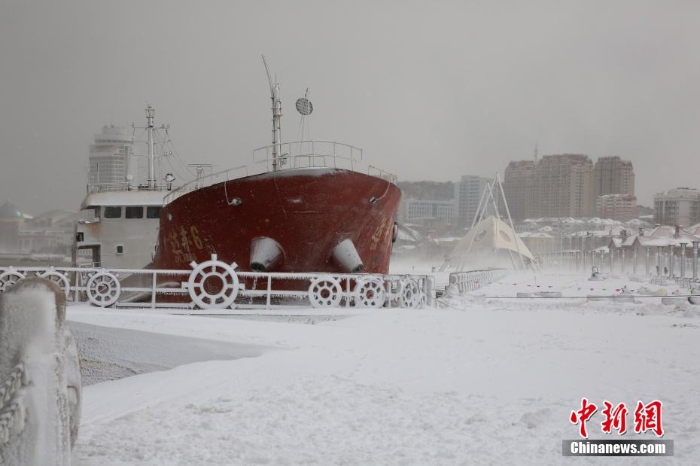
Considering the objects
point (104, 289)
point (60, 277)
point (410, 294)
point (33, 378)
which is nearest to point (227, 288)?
point (104, 289)

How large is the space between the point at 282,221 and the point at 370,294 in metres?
2.92

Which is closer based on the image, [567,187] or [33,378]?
[33,378]

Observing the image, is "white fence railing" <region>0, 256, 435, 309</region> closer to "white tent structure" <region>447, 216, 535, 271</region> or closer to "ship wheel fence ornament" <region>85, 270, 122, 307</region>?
"ship wheel fence ornament" <region>85, 270, 122, 307</region>

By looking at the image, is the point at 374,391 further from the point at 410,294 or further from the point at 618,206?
the point at 618,206

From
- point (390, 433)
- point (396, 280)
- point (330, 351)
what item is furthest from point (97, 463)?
point (396, 280)

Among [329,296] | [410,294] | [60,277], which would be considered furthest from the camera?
[410,294]

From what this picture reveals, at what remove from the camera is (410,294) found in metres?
12.1

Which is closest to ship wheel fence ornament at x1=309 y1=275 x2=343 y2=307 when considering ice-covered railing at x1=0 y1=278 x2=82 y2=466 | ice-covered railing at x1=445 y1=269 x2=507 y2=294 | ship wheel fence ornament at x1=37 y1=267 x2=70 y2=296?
ship wheel fence ornament at x1=37 y1=267 x2=70 y2=296

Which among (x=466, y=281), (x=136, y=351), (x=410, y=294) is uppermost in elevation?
(x=410, y=294)

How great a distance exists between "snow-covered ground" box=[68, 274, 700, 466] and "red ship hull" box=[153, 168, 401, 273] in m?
4.11

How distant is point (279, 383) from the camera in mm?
5750

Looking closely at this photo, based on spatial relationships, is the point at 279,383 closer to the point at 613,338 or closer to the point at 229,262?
the point at 613,338

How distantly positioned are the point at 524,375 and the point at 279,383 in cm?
222

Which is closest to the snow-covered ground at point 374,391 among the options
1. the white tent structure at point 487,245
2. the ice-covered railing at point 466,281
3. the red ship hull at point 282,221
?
the red ship hull at point 282,221
